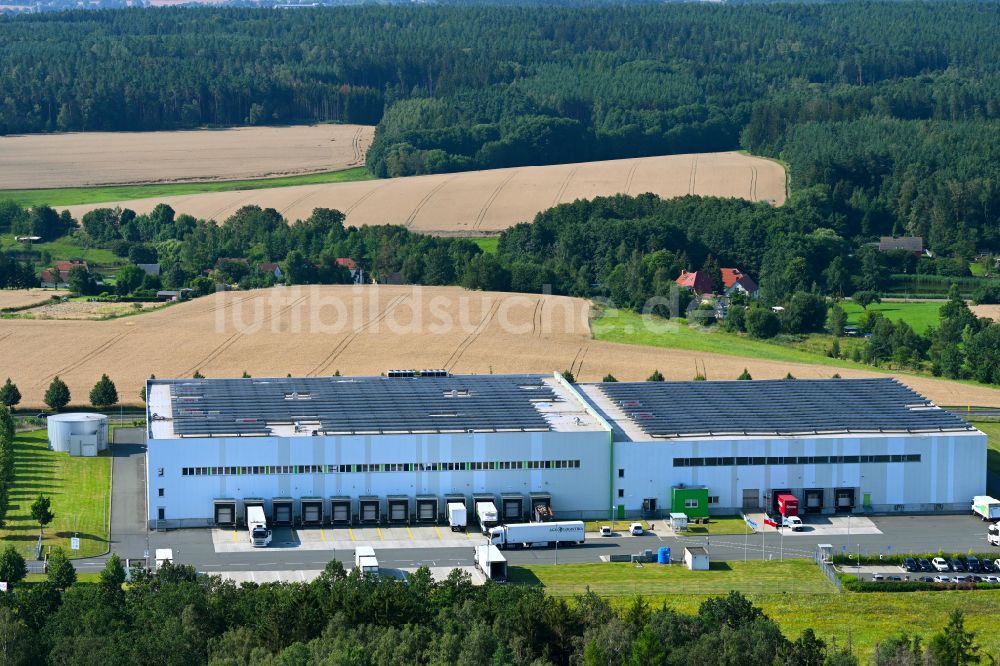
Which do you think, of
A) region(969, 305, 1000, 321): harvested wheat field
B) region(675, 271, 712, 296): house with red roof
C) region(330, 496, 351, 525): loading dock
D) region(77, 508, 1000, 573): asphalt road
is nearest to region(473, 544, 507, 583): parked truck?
region(77, 508, 1000, 573): asphalt road

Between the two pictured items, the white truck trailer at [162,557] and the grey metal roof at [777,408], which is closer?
the white truck trailer at [162,557]

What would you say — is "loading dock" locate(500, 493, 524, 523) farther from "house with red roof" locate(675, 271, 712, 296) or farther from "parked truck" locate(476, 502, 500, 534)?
"house with red roof" locate(675, 271, 712, 296)

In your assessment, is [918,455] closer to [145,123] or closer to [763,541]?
[763,541]

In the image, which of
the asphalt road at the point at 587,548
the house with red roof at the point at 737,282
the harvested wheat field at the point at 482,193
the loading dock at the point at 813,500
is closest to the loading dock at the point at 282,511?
the asphalt road at the point at 587,548

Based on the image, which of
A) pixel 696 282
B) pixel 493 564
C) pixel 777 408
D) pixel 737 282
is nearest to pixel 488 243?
pixel 737 282

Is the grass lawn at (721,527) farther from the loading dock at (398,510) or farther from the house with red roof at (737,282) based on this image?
the house with red roof at (737,282)
